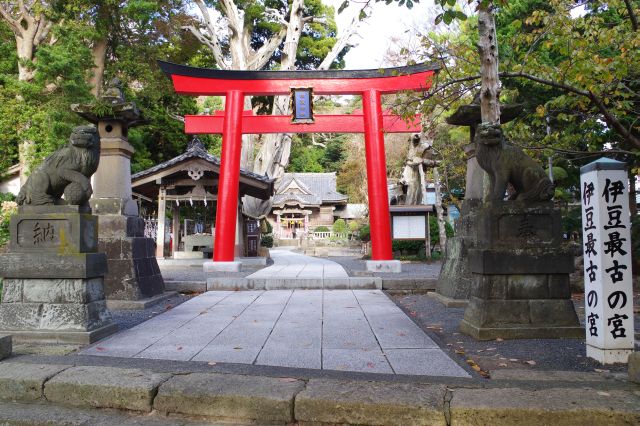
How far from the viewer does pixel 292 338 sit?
14.6 ft

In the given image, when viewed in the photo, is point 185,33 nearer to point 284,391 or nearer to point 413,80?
point 413,80

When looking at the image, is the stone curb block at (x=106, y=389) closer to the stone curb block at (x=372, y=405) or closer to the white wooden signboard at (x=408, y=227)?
the stone curb block at (x=372, y=405)

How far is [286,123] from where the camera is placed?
12.3 metres

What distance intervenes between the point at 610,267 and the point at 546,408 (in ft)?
5.23

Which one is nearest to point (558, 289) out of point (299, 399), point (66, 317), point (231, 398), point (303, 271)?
point (299, 399)

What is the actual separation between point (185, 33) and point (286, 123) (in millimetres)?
12761

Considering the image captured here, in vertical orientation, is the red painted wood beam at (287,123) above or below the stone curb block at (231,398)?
above

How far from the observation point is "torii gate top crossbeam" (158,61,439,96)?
11.4 metres

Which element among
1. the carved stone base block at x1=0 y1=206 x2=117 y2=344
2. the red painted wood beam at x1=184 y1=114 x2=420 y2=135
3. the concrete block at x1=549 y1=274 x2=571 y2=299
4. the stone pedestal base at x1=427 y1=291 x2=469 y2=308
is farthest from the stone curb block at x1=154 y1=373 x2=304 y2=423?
the red painted wood beam at x1=184 y1=114 x2=420 y2=135

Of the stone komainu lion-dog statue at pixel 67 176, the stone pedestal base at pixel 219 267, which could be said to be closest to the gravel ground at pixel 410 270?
the stone pedestal base at pixel 219 267

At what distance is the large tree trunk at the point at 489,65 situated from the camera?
17.5 ft

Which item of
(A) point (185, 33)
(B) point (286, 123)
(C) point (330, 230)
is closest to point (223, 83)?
(B) point (286, 123)

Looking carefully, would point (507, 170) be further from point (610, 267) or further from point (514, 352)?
point (514, 352)

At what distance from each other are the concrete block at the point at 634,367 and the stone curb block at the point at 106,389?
10.9 feet
